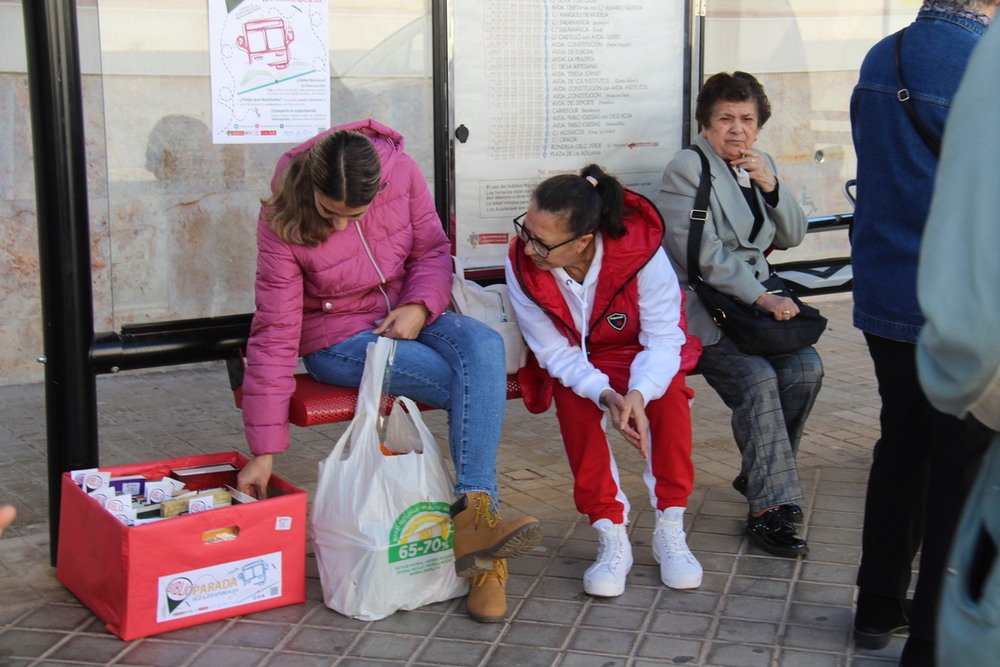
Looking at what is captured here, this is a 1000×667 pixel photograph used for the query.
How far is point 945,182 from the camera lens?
1675 mm

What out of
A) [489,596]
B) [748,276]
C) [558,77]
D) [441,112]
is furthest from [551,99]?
[489,596]

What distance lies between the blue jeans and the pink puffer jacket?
0.26 feet

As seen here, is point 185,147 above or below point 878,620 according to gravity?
above

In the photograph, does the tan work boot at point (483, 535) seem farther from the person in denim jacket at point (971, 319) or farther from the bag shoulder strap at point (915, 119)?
the person in denim jacket at point (971, 319)

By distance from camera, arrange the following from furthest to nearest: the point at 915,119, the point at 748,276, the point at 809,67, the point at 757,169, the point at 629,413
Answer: the point at 809,67
the point at 757,169
the point at 748,276
the point at 629,413
the point at 915,119

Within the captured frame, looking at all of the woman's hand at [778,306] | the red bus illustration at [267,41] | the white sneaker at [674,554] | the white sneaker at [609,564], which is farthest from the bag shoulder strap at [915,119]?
the red bus illustration at [267,41]

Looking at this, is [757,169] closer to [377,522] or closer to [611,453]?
[611,453]

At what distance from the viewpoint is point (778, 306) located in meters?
3.88

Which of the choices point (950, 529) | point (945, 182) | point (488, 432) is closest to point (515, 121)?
point (488, 432)

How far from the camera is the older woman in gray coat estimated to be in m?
3.84

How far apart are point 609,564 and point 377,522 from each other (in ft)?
2.49

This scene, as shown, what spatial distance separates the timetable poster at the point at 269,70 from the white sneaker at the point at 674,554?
1.77 metres

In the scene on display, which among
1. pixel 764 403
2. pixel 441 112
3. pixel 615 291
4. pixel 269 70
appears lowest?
pixel 764 403

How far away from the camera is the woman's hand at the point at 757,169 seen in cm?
402
